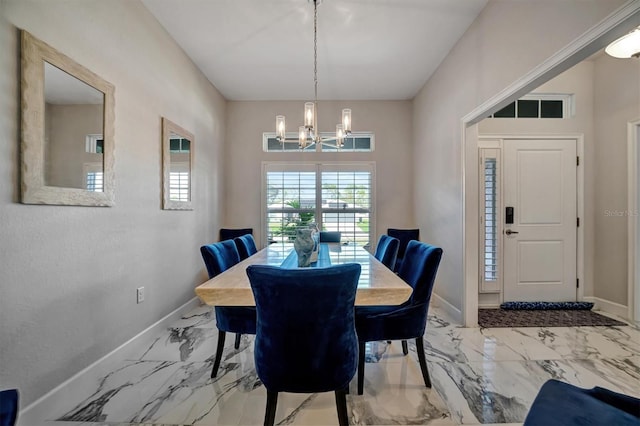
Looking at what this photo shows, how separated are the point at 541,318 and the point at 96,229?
13.7 ft

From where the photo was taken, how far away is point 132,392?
171cm

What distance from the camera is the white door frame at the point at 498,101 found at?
1317mm

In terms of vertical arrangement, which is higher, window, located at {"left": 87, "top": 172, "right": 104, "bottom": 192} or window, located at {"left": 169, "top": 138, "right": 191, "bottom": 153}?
window, located at {"left": 169, "top": 138, "right": 191, "bottom": 153}

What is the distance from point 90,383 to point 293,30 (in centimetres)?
326

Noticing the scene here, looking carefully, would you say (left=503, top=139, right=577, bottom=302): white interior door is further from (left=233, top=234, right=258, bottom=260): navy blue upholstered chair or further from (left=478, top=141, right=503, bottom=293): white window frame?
(left=233, top=234, right=258, bottom=260): navy blue upholstered chair

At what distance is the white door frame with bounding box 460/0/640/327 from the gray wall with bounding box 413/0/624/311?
2.0 inches

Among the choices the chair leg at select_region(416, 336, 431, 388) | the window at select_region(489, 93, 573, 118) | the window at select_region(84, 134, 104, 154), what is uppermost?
the window at select_region(489, 93, 573, 118)

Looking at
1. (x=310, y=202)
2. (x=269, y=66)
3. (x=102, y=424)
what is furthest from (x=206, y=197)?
(x=102, y=424)

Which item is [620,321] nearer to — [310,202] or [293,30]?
[310,202]

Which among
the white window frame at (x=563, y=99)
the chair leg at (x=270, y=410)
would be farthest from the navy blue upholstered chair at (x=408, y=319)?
the white window frame at (x=563, y=99)

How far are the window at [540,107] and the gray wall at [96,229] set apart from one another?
3.83 metres

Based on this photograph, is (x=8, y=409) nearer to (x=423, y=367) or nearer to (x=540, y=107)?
(x=423, y=367)

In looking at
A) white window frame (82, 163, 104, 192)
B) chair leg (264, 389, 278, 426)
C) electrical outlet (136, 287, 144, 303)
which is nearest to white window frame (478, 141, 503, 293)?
chair leg (264, 389, 278, 426)

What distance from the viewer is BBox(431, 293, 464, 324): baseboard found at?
2813mm
